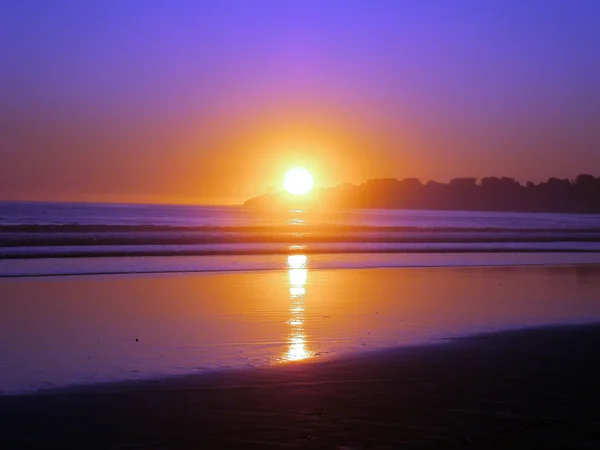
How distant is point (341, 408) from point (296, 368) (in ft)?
5.81

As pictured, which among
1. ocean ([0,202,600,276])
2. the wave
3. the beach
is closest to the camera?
the beach

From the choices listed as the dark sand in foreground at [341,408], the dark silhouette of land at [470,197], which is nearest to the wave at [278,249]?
the dark sand in foreground at [341,408]

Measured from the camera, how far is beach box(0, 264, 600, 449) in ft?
21.2

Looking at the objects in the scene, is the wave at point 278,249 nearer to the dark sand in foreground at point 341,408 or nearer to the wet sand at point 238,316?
the wet sand at point 238,316

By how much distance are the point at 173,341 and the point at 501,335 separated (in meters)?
4.84

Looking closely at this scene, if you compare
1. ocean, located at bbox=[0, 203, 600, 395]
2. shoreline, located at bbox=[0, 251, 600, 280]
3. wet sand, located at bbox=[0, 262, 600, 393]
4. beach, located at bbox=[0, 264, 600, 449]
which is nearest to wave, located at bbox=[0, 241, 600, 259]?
ocean, located at bbox=[0, 203, 600, 395]

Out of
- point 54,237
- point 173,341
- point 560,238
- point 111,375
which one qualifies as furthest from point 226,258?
point 560,238

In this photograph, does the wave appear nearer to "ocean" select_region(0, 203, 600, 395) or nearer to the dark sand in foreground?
"ocean" select_region(0, 203, 600, 395)

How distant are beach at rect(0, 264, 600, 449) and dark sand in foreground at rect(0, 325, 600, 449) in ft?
0.07

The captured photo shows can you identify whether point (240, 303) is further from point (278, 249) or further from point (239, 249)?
point (278, 249)

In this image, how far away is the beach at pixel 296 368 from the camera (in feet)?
21.2

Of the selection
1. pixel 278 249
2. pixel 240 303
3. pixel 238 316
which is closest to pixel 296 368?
pixel 238 316

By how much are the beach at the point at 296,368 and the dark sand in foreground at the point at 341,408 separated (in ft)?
0.07

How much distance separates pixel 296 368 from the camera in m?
8.87
